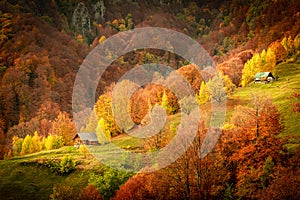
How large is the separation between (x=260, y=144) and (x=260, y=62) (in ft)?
202

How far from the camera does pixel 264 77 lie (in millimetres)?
91812

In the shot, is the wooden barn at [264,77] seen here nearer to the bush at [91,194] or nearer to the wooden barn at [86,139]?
the wooden barn at [86,139]

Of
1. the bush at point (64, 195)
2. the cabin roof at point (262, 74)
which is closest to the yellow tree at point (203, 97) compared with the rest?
the cabin roof at point (262, 74)

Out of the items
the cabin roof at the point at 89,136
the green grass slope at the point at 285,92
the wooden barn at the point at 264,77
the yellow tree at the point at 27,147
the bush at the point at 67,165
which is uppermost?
the wooden barn at the point at 264,77

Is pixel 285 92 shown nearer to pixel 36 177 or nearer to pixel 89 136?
pixel 89 136

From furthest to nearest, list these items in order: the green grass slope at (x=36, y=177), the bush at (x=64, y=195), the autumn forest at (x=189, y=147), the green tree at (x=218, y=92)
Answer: the green tree at (x=218, y=92) → the green grass slope at (x=36, y=177) → the bush at (x=64, y=195) → the autumn forest at (x=189, y=147)

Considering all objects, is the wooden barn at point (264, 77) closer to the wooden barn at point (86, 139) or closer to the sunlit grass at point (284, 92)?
the sunlit grass at point (284, 92)

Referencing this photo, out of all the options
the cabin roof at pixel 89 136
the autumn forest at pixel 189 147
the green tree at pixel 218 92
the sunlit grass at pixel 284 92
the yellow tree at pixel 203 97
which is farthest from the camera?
the yellow tree at pixel 203 97

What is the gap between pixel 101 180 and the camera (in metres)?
57.0

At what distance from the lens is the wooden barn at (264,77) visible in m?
91.1

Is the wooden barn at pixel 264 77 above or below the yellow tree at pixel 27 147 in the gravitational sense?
above

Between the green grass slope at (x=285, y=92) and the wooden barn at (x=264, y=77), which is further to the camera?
the wooden barn at (x=264, y=77)

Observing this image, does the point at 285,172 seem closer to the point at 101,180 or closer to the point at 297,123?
the point at 297,123

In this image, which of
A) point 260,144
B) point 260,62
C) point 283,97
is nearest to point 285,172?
point 260,144
